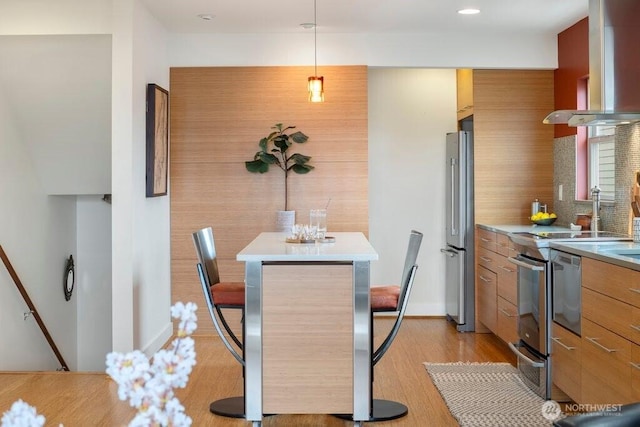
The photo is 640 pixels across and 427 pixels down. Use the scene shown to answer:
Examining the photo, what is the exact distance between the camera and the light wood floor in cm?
396

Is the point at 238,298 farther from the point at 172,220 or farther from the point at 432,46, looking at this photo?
the point at 432,46

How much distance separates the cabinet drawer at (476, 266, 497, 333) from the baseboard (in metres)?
2.58

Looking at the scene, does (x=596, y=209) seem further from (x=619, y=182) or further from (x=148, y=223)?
(x=148, y=223)

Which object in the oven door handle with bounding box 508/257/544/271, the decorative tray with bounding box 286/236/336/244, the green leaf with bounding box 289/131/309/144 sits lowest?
the oven door handle with bounding box 508/257/544/271

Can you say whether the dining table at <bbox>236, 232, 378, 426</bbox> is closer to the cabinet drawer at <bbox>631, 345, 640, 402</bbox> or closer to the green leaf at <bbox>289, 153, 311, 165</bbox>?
the cabinet drawer at <bbox>631, 345, 640, 402</bbox>

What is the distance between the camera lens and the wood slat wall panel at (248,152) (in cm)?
625

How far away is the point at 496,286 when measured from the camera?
569 centimetres

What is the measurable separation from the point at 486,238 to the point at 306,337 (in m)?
2.83

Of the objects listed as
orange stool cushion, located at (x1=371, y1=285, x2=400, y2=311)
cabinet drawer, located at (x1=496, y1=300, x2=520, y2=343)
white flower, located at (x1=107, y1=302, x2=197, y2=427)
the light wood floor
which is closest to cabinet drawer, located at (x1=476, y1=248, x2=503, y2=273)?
cabinet drawer, located at (x1=496, y1=300, x2=520, y2=343)

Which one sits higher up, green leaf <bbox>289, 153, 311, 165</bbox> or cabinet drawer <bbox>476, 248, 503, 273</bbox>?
green leaf <bbox>289, 153, 311, 165</bbox>

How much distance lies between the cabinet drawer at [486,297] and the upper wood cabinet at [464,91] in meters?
1.40

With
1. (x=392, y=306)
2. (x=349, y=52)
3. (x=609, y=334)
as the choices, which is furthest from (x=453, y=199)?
(x=609, y=334)

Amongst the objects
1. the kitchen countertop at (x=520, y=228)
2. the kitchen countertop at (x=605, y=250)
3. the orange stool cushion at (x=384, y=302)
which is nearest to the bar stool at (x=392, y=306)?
the orange stool cushion at (x=384, y=302)

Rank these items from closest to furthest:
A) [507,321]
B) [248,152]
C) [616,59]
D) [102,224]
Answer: [616,59] < [507,321] < [248,152] < [102,224]
